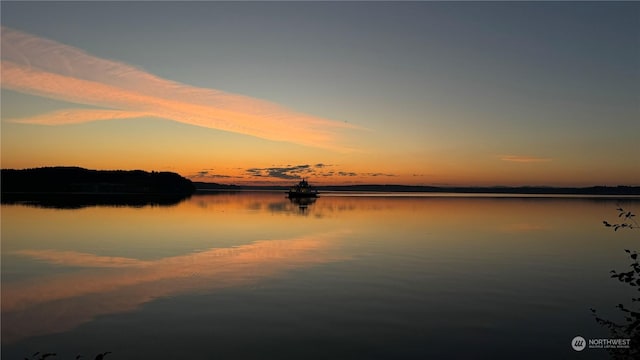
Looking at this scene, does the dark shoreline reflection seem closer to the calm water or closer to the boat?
the boat

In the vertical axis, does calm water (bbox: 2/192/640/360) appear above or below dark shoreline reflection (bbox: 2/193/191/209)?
below

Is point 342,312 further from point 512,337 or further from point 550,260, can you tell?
point 550,260

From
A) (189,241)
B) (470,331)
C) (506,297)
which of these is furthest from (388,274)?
(189,241)

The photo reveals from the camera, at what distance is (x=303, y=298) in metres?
20.4

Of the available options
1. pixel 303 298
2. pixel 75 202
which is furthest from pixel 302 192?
pixel 303 298

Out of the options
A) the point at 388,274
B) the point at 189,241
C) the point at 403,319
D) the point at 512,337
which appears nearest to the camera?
the point at 512,337

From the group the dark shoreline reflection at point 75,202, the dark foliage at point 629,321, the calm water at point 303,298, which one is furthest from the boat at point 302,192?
the dark foliage at point 629,321

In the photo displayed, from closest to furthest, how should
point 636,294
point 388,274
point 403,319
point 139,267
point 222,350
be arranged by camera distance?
point 222,350
point 403,319
point 636,294
point 388,274
point 139,267

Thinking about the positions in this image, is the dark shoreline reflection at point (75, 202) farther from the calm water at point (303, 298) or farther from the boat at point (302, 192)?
the calm water at point (303, 298)

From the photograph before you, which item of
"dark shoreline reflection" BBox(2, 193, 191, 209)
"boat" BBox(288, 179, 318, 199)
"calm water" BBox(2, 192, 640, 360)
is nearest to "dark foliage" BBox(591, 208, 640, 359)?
"calm water" BBox(2, 192, 640, 360)

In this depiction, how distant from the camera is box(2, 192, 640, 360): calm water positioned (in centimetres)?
1435

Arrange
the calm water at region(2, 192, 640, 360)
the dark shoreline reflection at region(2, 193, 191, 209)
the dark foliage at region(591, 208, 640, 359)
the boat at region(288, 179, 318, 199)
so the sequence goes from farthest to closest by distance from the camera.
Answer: the boat at region(288, 179, 318, 199), the dark shoreline reflection at region(2, 193, 191, 209), the calm water at region(2, 192, 640, 360), the dark foliage at region(591, 208, 640, 359)

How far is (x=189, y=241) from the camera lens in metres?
41.0

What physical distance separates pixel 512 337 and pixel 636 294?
11.3 metres
